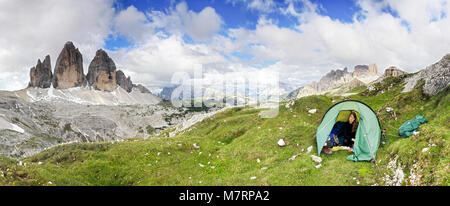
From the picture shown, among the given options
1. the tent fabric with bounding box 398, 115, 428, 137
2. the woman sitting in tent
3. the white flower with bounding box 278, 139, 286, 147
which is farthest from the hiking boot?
the tent fabric with bounding box 398, 115, 428, 137

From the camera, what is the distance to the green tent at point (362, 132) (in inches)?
588

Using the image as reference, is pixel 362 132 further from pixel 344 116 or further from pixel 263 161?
pixel 263 161

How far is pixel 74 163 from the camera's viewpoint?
18234 millimetres

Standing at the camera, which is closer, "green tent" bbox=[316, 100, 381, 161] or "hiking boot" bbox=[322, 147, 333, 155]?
"green tent" bbox=[316, 100, 381, 161]

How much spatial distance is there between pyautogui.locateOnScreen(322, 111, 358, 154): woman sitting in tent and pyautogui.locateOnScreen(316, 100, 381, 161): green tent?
0.88m

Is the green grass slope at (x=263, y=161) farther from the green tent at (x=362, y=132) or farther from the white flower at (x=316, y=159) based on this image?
the green tent at (x=362, y=132)

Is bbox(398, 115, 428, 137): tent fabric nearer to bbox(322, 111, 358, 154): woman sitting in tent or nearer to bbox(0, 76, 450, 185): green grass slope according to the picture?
bbox(0, 76, 450, 185): green grass slope

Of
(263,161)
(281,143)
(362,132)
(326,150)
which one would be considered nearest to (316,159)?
(326,150)

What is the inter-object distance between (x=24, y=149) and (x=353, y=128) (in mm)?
190766

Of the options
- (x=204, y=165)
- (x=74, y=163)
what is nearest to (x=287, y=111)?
(x=204, y=165)

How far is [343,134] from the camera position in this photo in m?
18.7

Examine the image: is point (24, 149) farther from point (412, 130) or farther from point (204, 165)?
point (412, 130)

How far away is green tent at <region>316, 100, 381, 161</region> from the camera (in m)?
14.9

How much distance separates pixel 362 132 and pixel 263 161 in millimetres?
7951
